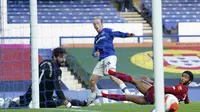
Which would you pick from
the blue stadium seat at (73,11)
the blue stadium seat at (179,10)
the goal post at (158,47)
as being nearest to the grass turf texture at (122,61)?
the blue stadium seat at (73,11)

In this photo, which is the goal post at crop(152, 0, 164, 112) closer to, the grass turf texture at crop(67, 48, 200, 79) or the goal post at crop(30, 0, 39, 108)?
the goal post at crop(30, 0, 39, 108)

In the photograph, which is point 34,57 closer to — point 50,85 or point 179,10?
point 50,85

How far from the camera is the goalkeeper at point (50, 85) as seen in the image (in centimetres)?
1118

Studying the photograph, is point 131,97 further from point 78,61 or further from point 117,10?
point 117,10

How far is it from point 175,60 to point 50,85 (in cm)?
825

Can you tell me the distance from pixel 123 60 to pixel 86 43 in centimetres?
147

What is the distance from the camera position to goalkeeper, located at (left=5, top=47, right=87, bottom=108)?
11.2 metres

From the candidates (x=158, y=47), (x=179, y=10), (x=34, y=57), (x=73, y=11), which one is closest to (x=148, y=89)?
(x=34, y=57)

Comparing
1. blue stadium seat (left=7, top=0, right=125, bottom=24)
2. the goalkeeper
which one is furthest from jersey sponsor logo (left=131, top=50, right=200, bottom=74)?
the goalkeeper

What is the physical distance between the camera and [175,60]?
62.8 ft

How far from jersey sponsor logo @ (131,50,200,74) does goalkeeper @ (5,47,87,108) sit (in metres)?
7.28

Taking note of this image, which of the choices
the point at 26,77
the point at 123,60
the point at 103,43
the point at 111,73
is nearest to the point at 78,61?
the point at 123,60

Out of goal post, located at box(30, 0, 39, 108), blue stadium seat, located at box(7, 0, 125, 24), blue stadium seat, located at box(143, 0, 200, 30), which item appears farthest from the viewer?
blue stadium seat, located at box(143, 0, 200, 30)

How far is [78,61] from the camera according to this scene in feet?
60.1
